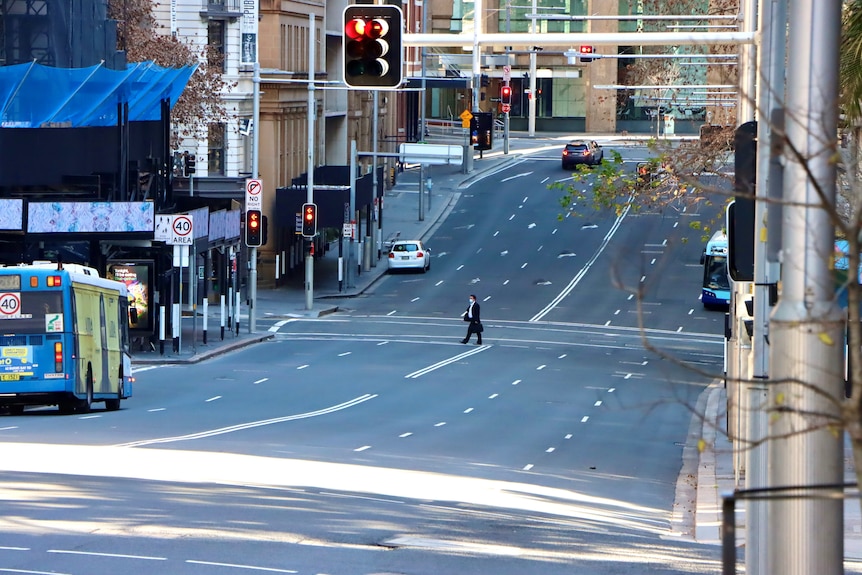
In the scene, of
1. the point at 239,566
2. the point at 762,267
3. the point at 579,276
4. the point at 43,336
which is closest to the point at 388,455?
the point at 43,336

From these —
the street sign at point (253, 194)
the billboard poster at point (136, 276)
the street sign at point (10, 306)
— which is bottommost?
the billboard poster at point (136, 276)

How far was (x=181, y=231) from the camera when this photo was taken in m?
41.0

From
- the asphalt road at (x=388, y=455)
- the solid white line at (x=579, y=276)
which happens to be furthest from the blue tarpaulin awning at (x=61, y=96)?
the solid white line at (x=579, y=276)

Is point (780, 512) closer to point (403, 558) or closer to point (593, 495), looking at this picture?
point (403, 558)

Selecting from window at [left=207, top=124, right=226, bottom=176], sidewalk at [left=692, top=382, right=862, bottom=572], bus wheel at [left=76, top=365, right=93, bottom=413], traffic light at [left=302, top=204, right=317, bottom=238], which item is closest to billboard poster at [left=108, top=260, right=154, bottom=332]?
traffic light at [left=302, top=204, right=317, bottom=238]

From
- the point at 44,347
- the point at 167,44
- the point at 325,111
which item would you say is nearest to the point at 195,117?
the point at 167,44

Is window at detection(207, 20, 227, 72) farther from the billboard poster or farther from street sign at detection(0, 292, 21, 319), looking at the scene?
street sign at detection(0, 292, 21, 319)

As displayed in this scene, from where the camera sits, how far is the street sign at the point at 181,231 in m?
40.8

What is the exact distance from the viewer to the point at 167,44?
56.8 metres

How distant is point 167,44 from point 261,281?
11678 mm

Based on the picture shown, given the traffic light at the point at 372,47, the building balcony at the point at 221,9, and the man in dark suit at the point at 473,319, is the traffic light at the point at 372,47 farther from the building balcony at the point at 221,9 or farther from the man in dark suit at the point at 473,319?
the building balcony at the point at 221,9

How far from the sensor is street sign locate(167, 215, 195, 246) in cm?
4081

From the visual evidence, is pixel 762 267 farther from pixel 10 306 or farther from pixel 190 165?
pixel 190 165

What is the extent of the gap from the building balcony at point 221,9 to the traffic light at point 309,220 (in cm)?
1228
